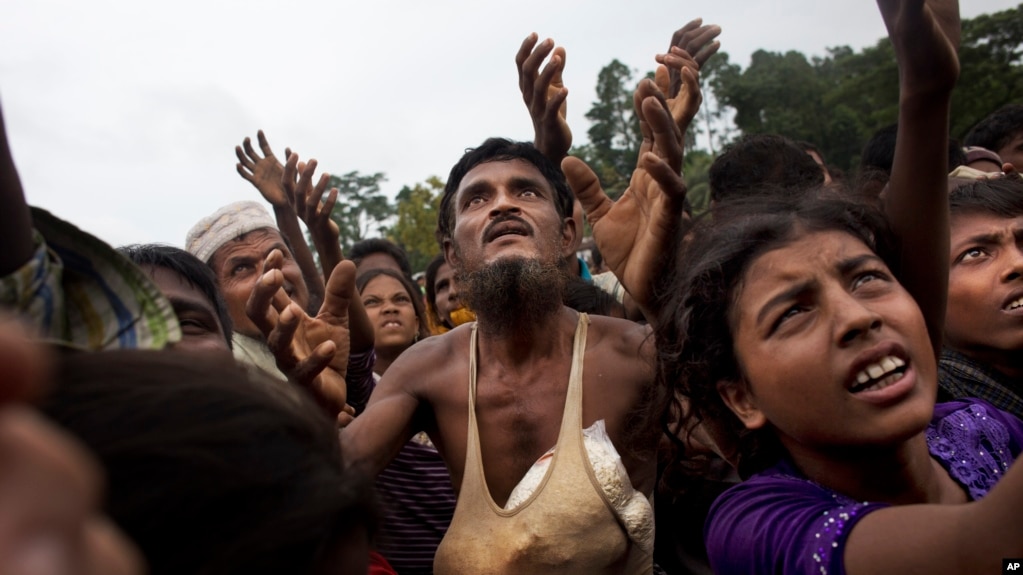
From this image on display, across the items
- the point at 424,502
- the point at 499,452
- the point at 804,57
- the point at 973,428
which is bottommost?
the point at 424,502

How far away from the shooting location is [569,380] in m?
2.51

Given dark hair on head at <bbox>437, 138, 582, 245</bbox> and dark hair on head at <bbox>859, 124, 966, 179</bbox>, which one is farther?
dark hair on head at <bbox>859, 124, 966, 179</bbox>

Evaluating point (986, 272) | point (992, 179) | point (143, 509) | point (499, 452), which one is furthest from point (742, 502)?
point (992, 179)

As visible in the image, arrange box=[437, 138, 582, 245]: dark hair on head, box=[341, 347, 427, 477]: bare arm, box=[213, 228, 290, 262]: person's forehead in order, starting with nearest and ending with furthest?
1. box=[341, 347, 427, 477]: bare arm
2. box=[437, 138, 582, 245]: dark hair on head
3. box=[213, 228, 290, 262]: person's forehead

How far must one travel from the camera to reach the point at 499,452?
8.20 ft

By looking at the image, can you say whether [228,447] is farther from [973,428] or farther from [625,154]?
[625,154]

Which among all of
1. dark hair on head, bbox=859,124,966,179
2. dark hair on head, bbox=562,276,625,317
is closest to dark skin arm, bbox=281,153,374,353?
dark hair on head, bbox=562,276,625,317

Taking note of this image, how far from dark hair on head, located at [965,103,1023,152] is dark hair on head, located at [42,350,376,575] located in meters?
5.37

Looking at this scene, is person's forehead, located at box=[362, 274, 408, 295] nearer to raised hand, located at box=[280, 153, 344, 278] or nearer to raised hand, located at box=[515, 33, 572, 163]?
raised hand, located at box=[280, 153, 344, 278]

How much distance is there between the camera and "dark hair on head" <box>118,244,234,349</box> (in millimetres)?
2332

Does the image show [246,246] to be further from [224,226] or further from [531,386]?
[531,386]

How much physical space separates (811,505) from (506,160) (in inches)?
75.8

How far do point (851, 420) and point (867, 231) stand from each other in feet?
1.92

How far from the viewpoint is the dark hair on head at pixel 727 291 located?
1874 mm
